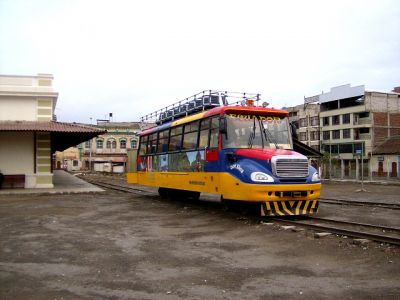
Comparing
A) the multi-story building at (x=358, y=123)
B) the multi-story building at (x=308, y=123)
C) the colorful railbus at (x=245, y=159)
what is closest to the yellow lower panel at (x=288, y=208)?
the colorful railbus at (x=245, y=159)

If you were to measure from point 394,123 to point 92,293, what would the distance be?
67436 millimetres

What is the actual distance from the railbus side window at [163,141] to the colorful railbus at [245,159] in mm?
1412

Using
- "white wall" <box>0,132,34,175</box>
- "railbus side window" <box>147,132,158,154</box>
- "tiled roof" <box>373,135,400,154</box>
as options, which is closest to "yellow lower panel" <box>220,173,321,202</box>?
"railbus side window" <box>147,132,158,154</box>

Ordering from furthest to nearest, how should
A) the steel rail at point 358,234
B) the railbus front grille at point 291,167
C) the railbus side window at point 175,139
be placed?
1. the railbus side window at point 175,139
2. the railbus front grille at point 291,167
3. the steel rail at point 358,234

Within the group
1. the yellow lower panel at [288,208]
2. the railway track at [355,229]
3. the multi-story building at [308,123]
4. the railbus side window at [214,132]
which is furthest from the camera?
the multi-story building at [308,123]

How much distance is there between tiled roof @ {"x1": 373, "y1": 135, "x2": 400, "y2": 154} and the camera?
58.4 metres

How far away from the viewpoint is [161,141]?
18578 mm

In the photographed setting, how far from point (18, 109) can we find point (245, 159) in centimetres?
1823

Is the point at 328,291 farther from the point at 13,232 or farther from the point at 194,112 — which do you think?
the point at 194,112

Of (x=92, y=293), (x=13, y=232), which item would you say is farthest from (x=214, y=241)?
(x=13, y=232)

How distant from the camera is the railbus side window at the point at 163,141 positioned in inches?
708

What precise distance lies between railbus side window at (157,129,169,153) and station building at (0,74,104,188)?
6.93 metres

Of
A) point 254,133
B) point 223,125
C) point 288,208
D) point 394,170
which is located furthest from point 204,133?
point 394,170

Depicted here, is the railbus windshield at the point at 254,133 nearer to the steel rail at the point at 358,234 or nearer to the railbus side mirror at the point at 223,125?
the railbus side mirror at the point at 223,125
